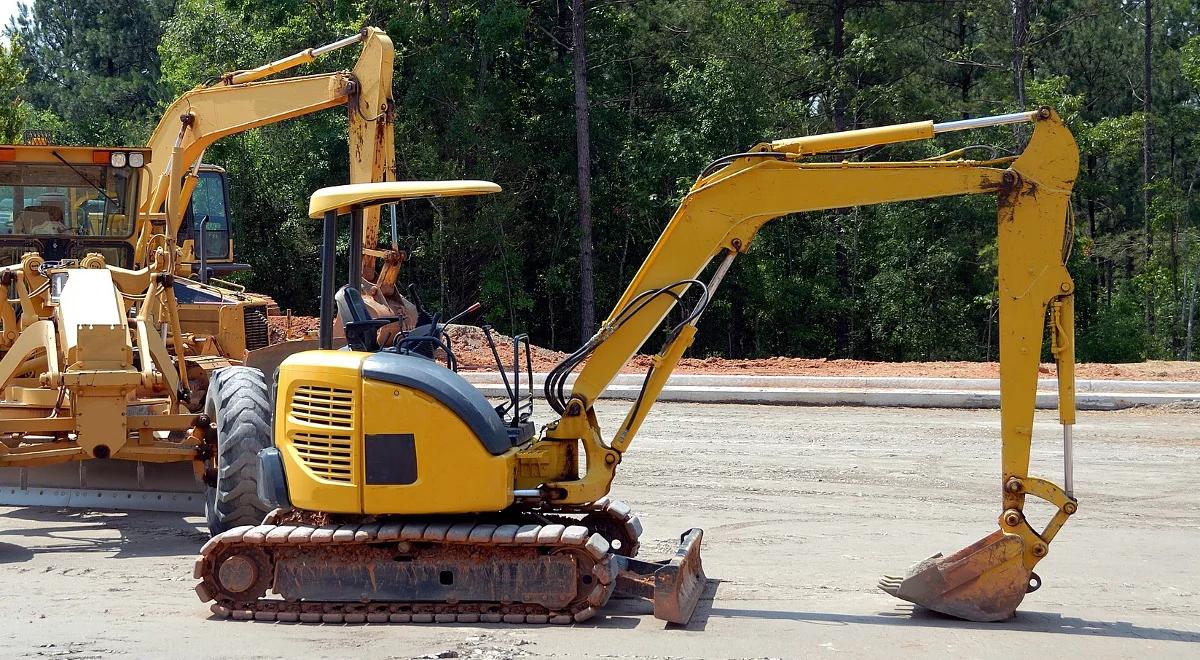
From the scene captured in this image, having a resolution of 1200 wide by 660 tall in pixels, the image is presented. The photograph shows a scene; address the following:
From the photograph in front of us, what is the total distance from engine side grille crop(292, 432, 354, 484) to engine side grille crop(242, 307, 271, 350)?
19.0 ft

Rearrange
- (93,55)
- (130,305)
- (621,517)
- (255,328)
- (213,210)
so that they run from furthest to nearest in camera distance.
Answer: (93,55), (213,210), (255,328), (130,305), (621,517)

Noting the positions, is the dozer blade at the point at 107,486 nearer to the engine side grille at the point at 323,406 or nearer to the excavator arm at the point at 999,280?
the engine side grille at the point at 323,406

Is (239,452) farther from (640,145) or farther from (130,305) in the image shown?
(640,145)

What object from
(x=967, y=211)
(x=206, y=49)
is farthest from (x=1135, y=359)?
(x=206, y=49)

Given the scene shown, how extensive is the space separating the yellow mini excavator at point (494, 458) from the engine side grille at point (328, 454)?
1cm

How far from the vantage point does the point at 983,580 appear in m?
6.81

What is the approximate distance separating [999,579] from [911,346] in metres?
23.1

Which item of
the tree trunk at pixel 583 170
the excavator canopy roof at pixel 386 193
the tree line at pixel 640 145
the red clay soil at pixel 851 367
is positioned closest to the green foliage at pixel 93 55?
the tree line at pixel 640 145

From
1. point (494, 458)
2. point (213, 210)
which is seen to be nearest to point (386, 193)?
point (494, 458)

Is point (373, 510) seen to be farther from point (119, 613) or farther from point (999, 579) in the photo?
point (999, 579)

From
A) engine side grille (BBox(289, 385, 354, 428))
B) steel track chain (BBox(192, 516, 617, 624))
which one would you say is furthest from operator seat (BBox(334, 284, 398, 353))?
steel track chain (BBox(192, 516, 617, 624))

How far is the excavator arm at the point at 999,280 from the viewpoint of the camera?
6770mm

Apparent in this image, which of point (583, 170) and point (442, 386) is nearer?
point (442, 386)

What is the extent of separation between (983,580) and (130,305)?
7301mm
